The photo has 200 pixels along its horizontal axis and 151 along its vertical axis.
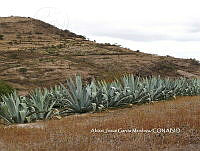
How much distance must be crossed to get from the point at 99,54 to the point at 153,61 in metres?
4.31

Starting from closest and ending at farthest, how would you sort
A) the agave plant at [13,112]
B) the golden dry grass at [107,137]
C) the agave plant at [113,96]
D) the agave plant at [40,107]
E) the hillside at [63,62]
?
the golden dry grass at [107,137], the agave plant at [13,112], the agave plant at [40,107], the agave plant at [113,96], the hillside at [63,62]

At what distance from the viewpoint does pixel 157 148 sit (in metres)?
6.37

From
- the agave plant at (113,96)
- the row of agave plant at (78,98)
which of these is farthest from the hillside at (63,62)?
the agave plant at (113,96)

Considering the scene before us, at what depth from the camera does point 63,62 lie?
96.8 ft

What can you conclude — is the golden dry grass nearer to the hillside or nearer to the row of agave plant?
the row of agave plant

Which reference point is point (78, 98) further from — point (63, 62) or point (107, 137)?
point (63, 62)

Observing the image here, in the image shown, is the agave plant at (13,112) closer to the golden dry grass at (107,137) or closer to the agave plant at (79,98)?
the golden dry grass at (107,137)

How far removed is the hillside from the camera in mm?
26391

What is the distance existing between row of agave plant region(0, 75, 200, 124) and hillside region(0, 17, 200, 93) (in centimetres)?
912

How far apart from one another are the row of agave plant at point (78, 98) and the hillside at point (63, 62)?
29.9 feet

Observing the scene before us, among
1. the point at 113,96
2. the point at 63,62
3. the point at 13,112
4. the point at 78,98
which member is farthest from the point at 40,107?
the point at 63,62

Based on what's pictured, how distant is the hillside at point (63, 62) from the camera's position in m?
26.4

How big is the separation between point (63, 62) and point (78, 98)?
17389mm

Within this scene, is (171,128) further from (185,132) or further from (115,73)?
(115,73)
